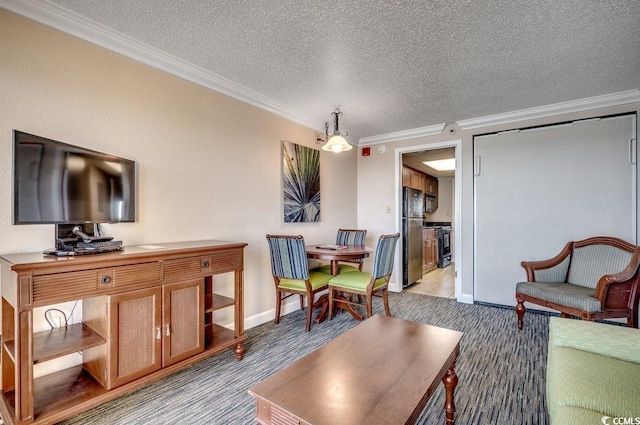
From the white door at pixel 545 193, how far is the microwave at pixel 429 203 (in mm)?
2645

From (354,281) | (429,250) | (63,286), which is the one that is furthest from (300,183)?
(429,250)

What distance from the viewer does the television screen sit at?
4.85 ft

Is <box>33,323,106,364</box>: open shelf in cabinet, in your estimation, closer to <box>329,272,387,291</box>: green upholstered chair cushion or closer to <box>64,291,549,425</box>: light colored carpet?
<box>64,291,549,425</box>: light colored carpet

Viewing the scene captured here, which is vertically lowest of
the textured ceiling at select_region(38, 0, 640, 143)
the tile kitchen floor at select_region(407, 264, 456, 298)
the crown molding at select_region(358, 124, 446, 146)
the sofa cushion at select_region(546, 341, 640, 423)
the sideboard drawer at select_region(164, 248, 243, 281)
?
the tile kitchen floor at select_region(407, 264, 456, 298)

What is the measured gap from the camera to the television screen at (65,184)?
1479 millimetres

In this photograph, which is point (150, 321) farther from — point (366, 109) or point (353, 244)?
point (366, 109)

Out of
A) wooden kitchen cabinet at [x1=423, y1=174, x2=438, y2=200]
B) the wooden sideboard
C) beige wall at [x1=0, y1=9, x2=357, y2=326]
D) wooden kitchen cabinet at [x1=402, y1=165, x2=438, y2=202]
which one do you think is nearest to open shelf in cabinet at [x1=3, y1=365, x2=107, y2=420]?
the wooden sideboard

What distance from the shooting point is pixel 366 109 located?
339 cm

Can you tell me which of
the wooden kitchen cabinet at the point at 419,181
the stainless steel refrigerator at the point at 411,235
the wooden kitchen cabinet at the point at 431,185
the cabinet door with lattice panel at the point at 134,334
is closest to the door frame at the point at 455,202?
the stainless steel refrigerator at the point at 411,235

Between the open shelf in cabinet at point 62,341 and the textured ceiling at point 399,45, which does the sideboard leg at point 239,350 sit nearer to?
the open shelf in cabinet at point 62,341

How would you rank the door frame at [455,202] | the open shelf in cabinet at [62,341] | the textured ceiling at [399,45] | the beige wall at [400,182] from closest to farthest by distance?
the open shelf in cabinet at [62,341]
the textured ceiling at [399,45]
the beige wall at [400,182]
the door frame at [455,202]

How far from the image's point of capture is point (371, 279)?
290 centimetres

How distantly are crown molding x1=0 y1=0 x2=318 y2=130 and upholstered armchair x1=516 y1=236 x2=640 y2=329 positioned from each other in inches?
134

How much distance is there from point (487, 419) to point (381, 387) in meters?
0.91
